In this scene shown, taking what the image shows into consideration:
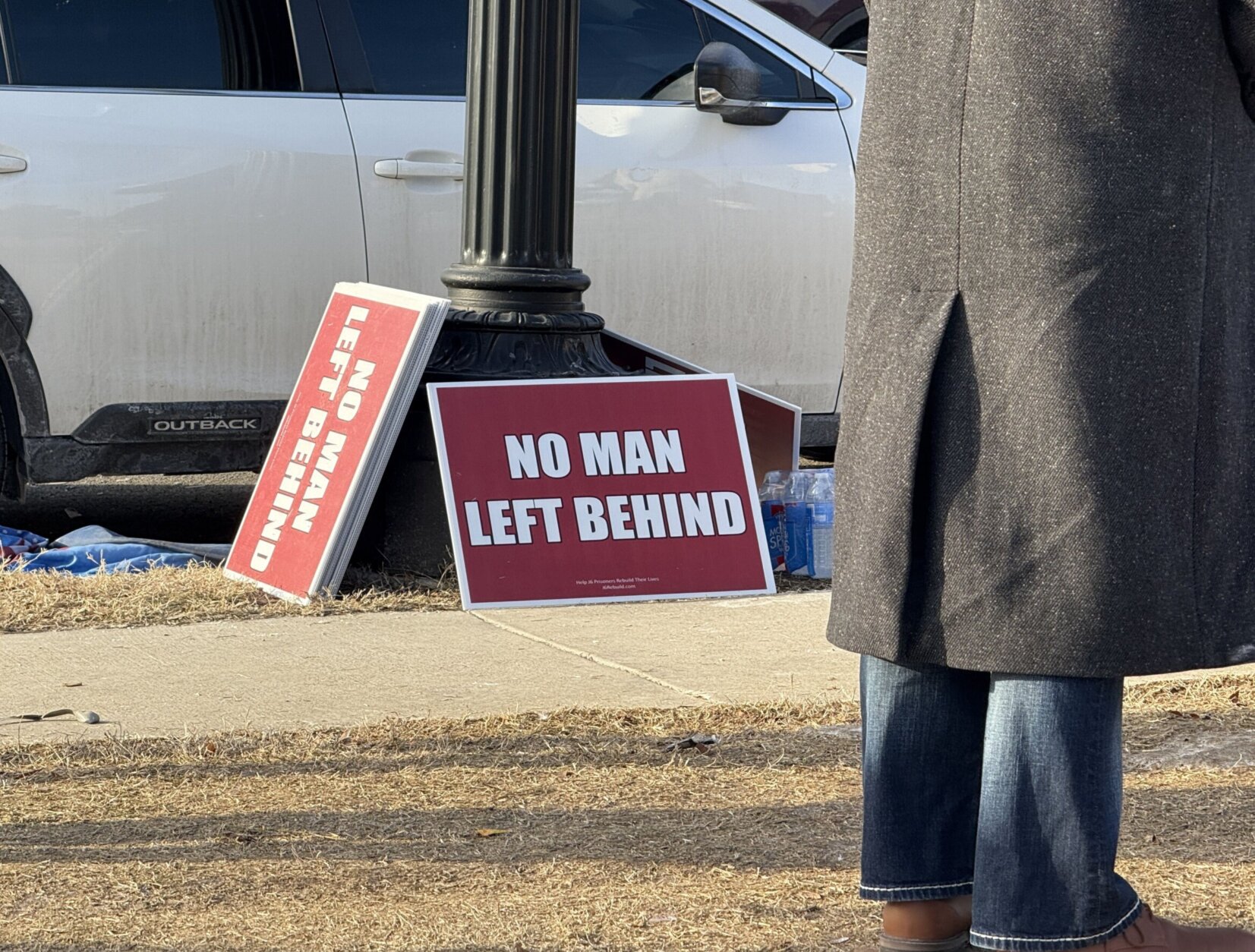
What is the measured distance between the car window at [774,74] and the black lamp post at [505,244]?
2.77ft

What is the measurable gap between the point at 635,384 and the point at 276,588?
1189 mm

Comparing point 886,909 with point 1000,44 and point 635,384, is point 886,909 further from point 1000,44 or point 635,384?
point 635,384

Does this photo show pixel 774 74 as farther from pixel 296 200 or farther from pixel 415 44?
pixel 296 200

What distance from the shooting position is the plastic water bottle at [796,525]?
546 centimetres

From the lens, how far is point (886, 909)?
2.46 metres

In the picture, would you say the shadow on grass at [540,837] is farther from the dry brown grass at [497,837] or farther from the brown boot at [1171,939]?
the brown boot at [1171,939]

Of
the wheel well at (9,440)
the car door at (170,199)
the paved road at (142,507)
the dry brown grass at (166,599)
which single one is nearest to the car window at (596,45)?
the car door at (170,199)

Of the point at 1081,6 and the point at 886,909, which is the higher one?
the point at 1081,6

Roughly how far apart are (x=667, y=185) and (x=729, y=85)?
0.38 meters

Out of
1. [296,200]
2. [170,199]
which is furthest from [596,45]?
[170,199]

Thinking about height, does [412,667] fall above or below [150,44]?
below

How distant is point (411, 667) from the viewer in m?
4.25

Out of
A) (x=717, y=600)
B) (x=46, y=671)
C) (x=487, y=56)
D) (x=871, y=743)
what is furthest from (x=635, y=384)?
(x=871, y=743)

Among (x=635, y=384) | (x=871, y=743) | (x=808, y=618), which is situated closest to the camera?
(x=871, y=743)
